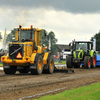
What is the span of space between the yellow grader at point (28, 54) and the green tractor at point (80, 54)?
7.38 metres

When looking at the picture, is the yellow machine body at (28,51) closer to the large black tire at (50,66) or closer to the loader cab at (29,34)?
the loader cab at (29,34)

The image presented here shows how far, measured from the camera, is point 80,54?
2450 cm

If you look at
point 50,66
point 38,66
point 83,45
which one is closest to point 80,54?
point 83,45

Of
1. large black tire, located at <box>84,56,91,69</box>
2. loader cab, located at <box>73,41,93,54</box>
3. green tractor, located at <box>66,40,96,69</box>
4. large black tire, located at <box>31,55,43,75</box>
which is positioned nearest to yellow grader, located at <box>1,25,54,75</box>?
large black tire, located at <box>31,55,43,75</box>

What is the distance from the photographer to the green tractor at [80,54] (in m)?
24.3

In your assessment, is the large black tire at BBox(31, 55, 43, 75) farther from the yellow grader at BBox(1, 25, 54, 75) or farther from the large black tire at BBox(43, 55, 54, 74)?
the large black tire at BBox(43, 55, 54, 74)

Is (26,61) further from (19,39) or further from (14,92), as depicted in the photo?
(14,92)

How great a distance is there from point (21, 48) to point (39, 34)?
5.77 ft

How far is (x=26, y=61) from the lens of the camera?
15227mm

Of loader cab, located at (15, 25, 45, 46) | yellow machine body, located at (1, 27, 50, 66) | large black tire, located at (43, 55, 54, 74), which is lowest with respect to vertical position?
large black tire, located at (43, 55, 54, 74)

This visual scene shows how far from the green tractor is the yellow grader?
7383 millimetres

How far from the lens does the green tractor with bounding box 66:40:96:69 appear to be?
24344 millimetres

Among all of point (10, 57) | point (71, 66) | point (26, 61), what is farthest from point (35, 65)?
point (71, 66)

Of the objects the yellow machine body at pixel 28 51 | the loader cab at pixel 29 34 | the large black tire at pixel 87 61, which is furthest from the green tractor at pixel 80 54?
the loader cab at pixel 29 34
